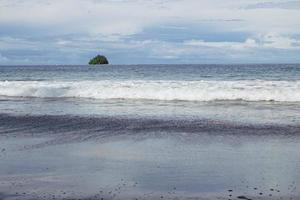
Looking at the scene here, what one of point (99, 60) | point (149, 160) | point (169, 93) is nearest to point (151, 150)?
point (149, 160)

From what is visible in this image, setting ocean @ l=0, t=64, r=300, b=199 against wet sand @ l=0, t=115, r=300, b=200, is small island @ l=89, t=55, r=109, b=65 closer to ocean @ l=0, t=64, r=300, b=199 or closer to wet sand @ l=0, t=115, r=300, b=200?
ocean @ l=0, t=64, r=300, b=199

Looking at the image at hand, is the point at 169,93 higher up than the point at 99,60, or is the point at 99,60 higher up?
the point at 99,60

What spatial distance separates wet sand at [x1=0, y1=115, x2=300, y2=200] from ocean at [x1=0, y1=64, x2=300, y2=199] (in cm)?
1

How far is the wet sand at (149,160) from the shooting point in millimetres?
5707

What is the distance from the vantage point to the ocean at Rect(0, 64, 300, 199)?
5.81 m

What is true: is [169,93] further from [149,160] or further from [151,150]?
[149,160]

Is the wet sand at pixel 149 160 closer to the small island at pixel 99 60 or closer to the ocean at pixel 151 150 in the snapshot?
the ocean at pixel 151 150

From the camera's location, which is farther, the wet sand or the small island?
the small island

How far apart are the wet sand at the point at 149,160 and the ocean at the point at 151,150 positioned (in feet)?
0.05

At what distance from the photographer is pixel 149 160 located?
743cm

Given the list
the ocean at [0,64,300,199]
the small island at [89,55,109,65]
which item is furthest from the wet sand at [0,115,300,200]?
the small island at [89,55,109,65]

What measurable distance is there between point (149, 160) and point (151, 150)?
2.87ft

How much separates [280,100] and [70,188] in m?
13.0

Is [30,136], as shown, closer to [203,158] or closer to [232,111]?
[203,158]
